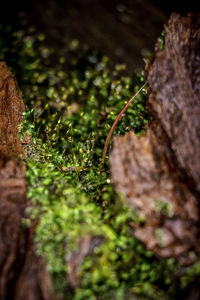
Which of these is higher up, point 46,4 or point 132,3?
point 46,4

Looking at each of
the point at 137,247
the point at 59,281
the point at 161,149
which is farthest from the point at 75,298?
the point at 161,149

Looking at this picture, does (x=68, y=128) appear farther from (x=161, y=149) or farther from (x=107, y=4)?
(x=107, y=4)

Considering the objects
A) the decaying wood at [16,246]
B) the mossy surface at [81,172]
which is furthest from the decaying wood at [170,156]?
the decaying wood at [16,246]

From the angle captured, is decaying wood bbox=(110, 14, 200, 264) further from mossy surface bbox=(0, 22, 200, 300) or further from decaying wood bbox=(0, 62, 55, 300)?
decaying wood bbox=(0, 62, 55, 300)

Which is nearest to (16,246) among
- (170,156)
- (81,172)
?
(81,172)

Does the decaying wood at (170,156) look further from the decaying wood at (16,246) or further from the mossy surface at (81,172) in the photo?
the decaying wood at (16,246)

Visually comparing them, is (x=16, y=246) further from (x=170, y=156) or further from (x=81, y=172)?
(x=170, y=156)
